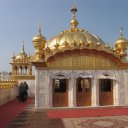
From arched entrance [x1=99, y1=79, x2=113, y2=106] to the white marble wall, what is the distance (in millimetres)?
271

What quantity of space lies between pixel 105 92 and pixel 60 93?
296 cm

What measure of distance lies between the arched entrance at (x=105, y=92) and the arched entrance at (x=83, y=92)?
0.77 m

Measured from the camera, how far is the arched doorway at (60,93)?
1431 cm

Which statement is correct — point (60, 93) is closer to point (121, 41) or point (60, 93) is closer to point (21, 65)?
point (121, 41)

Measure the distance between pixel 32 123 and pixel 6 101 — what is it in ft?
30.2

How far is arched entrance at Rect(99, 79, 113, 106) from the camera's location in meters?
14.9

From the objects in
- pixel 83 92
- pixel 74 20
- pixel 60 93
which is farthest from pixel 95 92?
pixel 74 20

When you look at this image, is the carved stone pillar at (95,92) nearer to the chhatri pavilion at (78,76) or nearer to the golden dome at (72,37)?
the chhatri pavilion at (78,76)

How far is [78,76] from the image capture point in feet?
47.4

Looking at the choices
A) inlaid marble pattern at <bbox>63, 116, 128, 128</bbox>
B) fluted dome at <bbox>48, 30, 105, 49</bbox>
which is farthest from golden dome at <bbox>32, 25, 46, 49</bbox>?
inlaid marble pattern at <bbox>63, 116, 128, 128</bbox>

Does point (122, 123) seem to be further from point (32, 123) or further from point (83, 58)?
point (83, 58)

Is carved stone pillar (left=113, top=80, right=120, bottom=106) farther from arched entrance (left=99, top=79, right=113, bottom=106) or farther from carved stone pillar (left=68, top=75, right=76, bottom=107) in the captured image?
carved stone pillar (left=68, top=75, right=76, bottom=107)

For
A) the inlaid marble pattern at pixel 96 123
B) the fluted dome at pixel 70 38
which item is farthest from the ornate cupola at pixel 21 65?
the inlaid marble pattern at pixel 96 123

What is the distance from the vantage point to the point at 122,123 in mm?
9430
